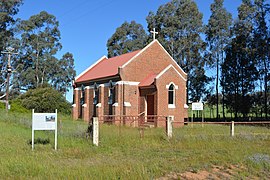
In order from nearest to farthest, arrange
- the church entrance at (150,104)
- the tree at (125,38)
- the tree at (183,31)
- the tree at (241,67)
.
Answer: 1. the church entrance at (150,104)
2. the tree at (241,67)
3. the tree at (183,31)
4. the tree at (125,38)

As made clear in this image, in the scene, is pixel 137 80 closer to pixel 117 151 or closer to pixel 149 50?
pixel 149 50

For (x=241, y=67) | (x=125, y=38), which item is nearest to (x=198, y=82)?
(x=241, y=67)

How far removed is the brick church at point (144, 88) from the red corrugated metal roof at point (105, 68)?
0.52 ft

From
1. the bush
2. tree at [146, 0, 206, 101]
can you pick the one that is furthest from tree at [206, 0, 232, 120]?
the bush

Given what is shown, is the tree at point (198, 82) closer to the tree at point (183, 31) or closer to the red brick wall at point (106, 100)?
the tree at point (183, 31)

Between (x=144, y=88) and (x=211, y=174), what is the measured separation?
21655 millimetres

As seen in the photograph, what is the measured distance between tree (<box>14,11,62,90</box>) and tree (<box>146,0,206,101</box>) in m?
20.5

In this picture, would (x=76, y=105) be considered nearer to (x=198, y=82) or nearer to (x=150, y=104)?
(x=150, y=104)

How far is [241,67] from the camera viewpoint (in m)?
47.9

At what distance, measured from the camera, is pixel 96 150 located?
48.0ft

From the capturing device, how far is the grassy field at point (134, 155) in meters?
10.1

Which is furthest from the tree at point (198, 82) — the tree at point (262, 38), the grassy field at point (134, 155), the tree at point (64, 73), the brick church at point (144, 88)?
the grassy field at point (134, 155)

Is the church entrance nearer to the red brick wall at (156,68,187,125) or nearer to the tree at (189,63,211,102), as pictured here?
the red brick wall at (156,68,187,125)

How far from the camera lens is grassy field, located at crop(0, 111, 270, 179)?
33.2 feet
